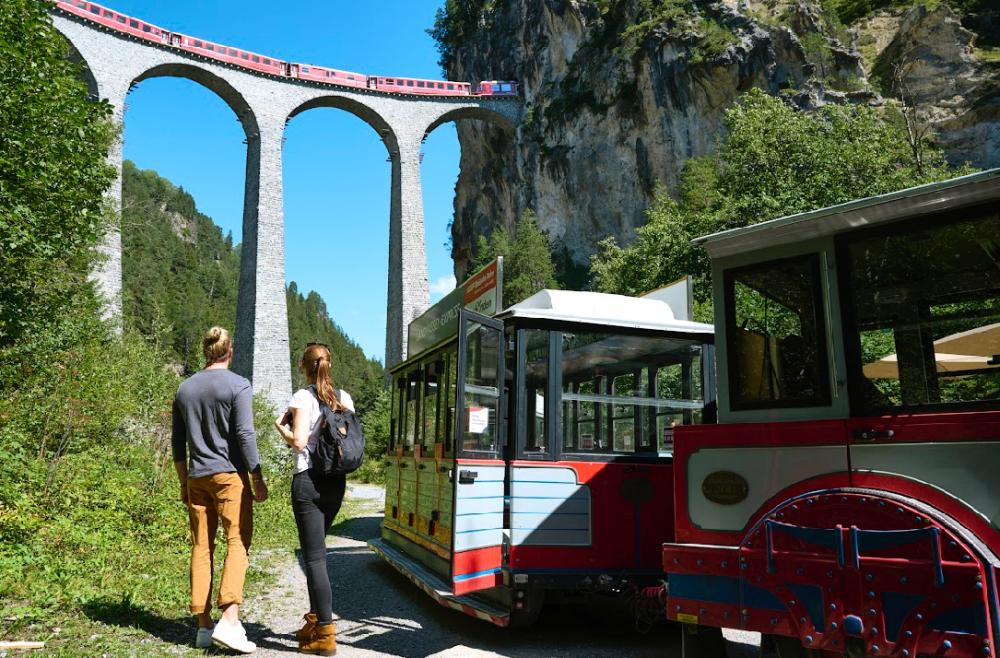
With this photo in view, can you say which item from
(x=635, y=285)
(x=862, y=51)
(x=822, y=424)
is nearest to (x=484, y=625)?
(x=822, y=424)

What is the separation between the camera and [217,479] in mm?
4344

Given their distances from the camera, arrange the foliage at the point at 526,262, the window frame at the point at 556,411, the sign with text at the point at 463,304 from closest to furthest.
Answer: the window frame at the point at 556,411, the sign with text at the point at 463,304, the foliage at the point at 526,262

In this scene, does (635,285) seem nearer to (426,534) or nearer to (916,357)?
(426,534)

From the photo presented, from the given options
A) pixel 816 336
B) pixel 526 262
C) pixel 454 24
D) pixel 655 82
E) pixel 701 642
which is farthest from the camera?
pixel 454 24

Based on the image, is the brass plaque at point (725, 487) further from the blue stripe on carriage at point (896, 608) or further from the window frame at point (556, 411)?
the window frame at point (556, 411)

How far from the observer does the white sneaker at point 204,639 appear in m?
4.34

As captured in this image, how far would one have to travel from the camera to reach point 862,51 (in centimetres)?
3612

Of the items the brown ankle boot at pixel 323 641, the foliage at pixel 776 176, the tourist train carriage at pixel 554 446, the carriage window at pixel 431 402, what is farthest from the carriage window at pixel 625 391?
the foliage at pixel 776 176

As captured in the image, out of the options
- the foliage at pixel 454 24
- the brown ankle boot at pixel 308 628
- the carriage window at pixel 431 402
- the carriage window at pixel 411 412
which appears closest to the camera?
the brown ankle boot at pixel 308 628

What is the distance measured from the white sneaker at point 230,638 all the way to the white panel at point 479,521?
149 cm

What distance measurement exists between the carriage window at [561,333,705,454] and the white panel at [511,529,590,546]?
24.8 inches

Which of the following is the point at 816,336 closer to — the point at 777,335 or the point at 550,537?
the point at 777,335

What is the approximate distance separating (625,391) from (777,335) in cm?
213

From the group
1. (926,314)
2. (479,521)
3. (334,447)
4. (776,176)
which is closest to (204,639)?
(334,447)
